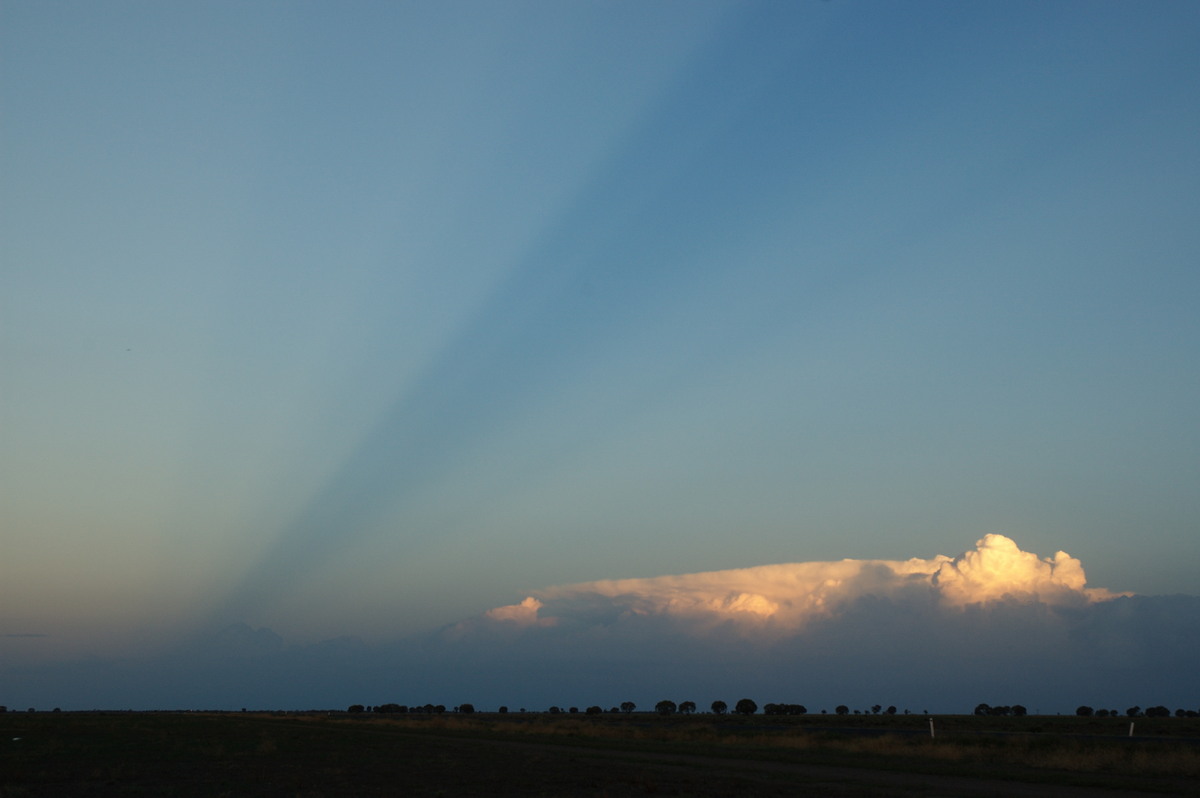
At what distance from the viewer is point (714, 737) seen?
177 ft

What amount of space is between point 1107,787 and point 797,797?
9.86 meters

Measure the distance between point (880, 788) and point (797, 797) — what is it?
3.68 m

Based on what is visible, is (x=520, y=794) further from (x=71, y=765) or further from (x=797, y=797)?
(x=71, y=765)

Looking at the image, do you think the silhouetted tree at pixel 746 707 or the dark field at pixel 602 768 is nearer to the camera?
the dark field at pixel 602 768

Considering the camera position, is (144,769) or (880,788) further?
(144,769)

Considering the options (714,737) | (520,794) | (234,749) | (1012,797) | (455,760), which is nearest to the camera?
(1012,797)

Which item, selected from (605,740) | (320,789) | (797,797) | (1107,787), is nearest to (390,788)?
(320,789)

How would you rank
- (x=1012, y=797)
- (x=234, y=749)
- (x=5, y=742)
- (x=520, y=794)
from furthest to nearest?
(x=5, y=742), (x=234, y=749), (x=520, y=794), (x=1012, y=797)

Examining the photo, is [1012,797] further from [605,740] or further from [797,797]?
[605,740]

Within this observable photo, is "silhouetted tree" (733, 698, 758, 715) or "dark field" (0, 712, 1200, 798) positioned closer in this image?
"dark field" (0, 712, 1200, 798)

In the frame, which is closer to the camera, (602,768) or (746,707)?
(602,768)

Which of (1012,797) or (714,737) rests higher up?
(1012,797)

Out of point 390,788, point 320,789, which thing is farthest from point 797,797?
point 320,789

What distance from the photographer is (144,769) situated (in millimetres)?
31828
